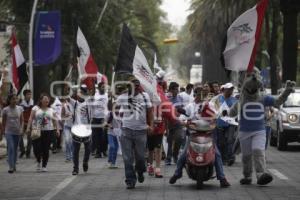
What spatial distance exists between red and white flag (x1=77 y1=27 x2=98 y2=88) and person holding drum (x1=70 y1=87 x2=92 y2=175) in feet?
5.35

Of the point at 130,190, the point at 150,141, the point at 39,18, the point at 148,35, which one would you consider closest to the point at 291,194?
the point at 130,190

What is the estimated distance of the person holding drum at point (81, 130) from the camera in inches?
738

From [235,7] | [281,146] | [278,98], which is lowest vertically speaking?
[281,146]

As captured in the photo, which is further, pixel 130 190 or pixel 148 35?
pixel 148 35

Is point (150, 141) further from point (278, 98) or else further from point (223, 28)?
point (223, 28)

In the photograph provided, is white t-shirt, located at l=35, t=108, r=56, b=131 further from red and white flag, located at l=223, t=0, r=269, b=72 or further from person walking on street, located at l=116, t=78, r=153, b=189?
red and white flag, located at l=223, t=0, r=269, b=72

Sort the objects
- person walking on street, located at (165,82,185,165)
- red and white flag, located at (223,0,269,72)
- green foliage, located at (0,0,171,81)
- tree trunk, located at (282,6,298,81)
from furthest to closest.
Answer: green foliage, located at (0,0,171,81) → tree trunk, located at (282,6,298,81) → person walking on street, located at (165,82,185,165) → red and white flag, located at (223,0,269,72)

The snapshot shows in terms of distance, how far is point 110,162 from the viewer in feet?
68.6

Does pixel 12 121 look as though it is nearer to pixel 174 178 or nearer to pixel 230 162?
pixel 230 162

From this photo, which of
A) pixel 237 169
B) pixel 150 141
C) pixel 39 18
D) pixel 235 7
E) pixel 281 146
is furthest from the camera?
pixel 235 7

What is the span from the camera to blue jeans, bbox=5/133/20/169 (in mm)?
20172

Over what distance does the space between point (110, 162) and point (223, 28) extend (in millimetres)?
31916

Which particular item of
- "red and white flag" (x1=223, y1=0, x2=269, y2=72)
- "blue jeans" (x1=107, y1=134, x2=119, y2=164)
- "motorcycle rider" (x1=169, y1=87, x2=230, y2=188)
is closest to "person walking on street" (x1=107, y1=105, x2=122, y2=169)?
"blue jeans" (x1=107, y1=134, x2=119, y2=164)

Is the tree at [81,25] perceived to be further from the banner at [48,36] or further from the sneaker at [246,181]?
the sneaker at [246,181]
